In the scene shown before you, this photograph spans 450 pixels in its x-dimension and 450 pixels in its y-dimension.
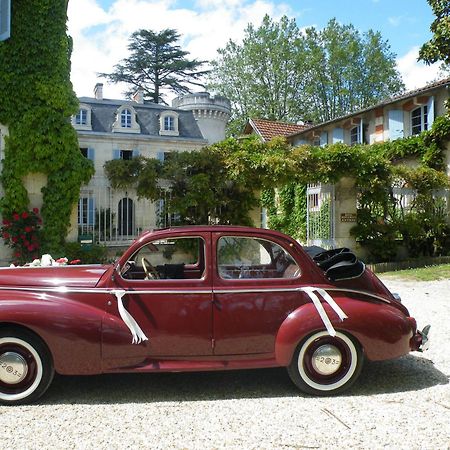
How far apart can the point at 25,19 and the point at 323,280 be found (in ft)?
28.9

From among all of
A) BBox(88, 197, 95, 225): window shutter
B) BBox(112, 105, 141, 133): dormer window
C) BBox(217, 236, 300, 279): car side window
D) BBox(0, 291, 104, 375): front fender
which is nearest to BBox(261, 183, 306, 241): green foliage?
BBox(88, 197, 95, 225): window shutter

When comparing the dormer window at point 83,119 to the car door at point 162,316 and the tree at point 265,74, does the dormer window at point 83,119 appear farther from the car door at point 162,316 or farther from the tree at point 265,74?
the car door at point 162,316

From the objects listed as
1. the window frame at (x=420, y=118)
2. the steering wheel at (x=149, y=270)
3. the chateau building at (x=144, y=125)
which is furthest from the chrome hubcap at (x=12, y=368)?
the window frame at (x=420, y=118)

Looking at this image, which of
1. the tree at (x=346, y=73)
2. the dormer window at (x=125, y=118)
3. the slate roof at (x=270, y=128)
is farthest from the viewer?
the tree at (x=346, y=73)

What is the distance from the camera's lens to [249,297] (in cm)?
399

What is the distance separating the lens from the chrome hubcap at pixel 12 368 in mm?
3723

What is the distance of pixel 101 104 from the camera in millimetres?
31281

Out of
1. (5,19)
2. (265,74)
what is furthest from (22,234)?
(265,74)

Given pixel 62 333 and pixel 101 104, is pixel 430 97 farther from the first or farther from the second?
pixel 101 104

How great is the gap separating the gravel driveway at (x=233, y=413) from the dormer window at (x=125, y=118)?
28106mm

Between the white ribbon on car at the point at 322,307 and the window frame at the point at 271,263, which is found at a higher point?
the window frame at the point at 271,263

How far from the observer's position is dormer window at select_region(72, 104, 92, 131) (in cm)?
2922

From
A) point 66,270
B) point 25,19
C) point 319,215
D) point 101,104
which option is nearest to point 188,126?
point 101,104

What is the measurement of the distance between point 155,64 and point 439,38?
32.5 m
